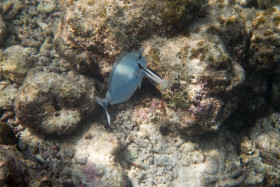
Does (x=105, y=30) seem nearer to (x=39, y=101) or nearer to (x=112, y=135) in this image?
(x=39, y=101)

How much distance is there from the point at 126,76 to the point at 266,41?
3.09 m

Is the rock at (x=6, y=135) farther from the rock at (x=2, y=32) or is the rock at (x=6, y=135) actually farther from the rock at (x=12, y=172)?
the rock at (x=2, y=32)

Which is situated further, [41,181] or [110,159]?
[110,159]

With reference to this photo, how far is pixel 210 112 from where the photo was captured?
3.24 metres

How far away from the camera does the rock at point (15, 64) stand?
459 cm

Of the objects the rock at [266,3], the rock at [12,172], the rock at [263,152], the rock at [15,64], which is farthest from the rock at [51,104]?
the rock at [266,3]

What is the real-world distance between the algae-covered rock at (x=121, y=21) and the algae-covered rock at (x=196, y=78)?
11.3 inches

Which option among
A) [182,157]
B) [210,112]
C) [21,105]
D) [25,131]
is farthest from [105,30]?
[182,157]

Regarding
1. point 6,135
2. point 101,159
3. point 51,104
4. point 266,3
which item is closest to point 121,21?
point 51,104

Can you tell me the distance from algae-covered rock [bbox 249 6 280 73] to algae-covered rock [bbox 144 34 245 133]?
0.78 metres

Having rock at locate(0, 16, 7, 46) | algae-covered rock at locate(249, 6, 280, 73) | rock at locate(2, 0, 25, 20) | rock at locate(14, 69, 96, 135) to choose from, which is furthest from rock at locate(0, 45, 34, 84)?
algae-covered rock at locate(249, 6, 280, 73)

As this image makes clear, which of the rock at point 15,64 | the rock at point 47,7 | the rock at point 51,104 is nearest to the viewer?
the rock at point 51,104

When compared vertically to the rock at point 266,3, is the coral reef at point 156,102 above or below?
below

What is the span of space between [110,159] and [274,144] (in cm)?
369
